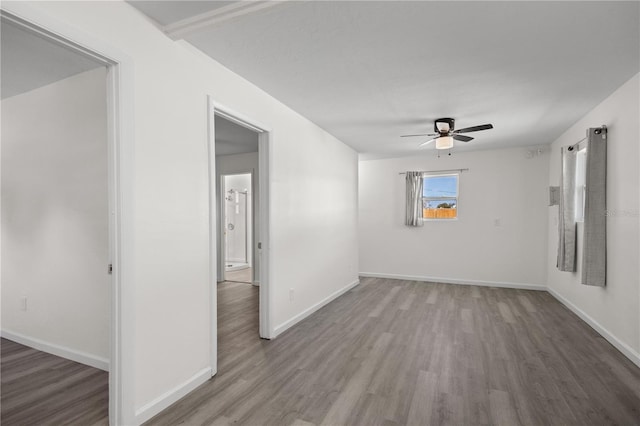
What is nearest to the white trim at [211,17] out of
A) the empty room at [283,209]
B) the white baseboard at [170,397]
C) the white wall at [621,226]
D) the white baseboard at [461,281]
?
the empty room at [283,209]

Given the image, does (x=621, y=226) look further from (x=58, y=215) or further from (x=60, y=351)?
(x=60, y=351)

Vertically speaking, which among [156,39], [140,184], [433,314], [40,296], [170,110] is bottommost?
[433,314]

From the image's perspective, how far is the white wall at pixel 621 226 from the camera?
2.84 m

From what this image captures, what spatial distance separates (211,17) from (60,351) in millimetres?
3044

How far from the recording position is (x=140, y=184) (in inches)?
77.8

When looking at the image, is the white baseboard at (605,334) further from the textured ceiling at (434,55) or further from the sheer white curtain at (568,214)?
the textured ceiling at (434,55)

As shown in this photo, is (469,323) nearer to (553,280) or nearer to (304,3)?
(553,280)

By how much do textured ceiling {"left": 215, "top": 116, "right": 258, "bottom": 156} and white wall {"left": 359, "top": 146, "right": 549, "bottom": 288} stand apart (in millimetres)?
2535

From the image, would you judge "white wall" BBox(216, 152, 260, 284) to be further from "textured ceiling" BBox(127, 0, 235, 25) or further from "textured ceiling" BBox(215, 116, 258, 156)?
"textured ceiling" BBox(127, 0, 235, 25)

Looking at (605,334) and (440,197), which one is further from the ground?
(440,197)

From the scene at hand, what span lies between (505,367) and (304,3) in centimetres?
308

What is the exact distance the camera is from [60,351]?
2889 millimetres

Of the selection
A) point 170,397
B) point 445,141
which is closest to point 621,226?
point 445,141

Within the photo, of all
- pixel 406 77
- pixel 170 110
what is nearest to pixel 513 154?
pixel 406 77
